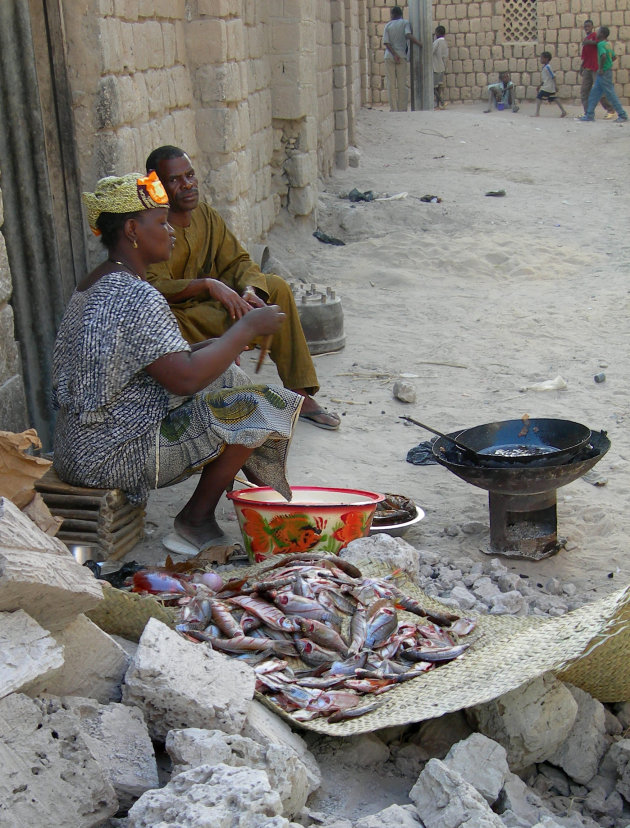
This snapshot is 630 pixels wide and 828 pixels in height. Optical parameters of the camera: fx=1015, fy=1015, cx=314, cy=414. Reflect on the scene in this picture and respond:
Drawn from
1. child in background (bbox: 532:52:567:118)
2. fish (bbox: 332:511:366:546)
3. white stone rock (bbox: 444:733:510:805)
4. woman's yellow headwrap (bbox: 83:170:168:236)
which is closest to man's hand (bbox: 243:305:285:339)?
woman's yellow headwrap (bbox: 83:170:168:236)

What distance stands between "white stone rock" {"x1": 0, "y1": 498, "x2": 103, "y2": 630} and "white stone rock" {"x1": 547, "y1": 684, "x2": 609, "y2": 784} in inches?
53.2

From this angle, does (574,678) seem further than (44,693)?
Yes

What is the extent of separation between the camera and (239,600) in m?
3.18

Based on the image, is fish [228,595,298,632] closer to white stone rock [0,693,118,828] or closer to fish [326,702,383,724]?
fish [326,702,383,724]

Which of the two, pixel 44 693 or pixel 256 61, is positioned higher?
pixel 256 61

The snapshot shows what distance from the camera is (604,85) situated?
59.7 feet

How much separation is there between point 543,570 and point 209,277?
239 centimetres

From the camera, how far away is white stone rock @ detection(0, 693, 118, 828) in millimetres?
2049

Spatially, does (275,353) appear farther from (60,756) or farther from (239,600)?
(60,756)

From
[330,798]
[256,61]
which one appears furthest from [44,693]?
[256,61]

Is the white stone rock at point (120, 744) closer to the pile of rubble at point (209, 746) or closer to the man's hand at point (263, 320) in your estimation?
the pile of rubble at point (209, 746)

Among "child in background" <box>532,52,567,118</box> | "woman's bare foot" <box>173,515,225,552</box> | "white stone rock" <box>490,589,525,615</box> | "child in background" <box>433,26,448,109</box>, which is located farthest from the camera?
"child in background" <box>433,26,448,109</box>

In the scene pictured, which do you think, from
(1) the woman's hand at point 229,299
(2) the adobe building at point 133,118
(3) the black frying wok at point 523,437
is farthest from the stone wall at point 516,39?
(3) the black frying wok at point 523,437

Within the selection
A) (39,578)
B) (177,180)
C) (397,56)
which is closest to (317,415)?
(177,180)
